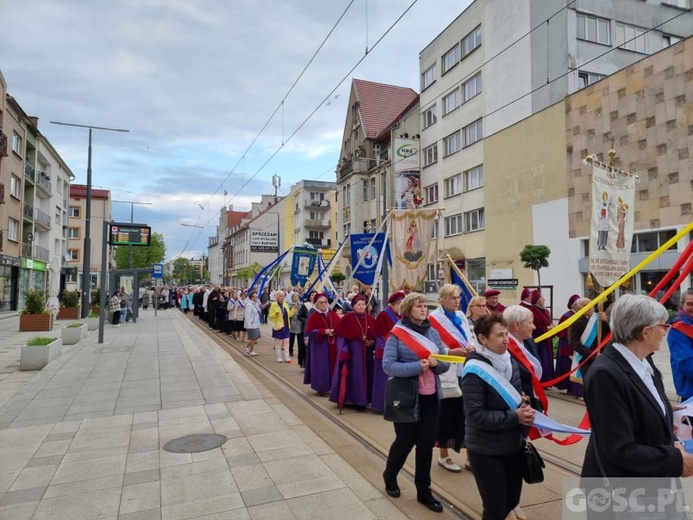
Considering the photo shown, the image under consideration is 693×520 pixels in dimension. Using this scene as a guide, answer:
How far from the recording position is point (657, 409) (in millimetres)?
2162

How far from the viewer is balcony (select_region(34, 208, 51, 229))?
1426 inches

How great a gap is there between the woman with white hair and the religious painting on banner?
5201mm

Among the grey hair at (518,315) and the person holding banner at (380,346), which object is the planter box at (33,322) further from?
the grey hair at (518,315)

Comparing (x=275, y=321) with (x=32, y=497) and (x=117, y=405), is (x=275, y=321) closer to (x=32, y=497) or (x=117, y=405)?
(x=117, y=405)

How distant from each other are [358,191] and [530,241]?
22.5 metres

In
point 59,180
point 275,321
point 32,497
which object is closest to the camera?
point 32,497

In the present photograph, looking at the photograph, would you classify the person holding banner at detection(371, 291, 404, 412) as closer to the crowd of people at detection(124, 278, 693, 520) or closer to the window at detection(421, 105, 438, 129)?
the crowd of people at detection(124, 278, 693, 520)

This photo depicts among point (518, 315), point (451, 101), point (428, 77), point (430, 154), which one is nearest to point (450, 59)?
point (451, 101)

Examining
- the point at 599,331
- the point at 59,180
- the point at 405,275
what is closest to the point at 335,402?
the point at 405,275

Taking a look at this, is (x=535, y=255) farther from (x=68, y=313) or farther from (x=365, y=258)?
(x=68, y=313)

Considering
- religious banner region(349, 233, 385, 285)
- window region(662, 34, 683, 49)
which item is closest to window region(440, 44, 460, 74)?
window region(662, 34, 683, 49)

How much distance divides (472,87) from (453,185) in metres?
6.35

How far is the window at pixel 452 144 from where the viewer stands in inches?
1284

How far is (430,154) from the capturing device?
36.3m
